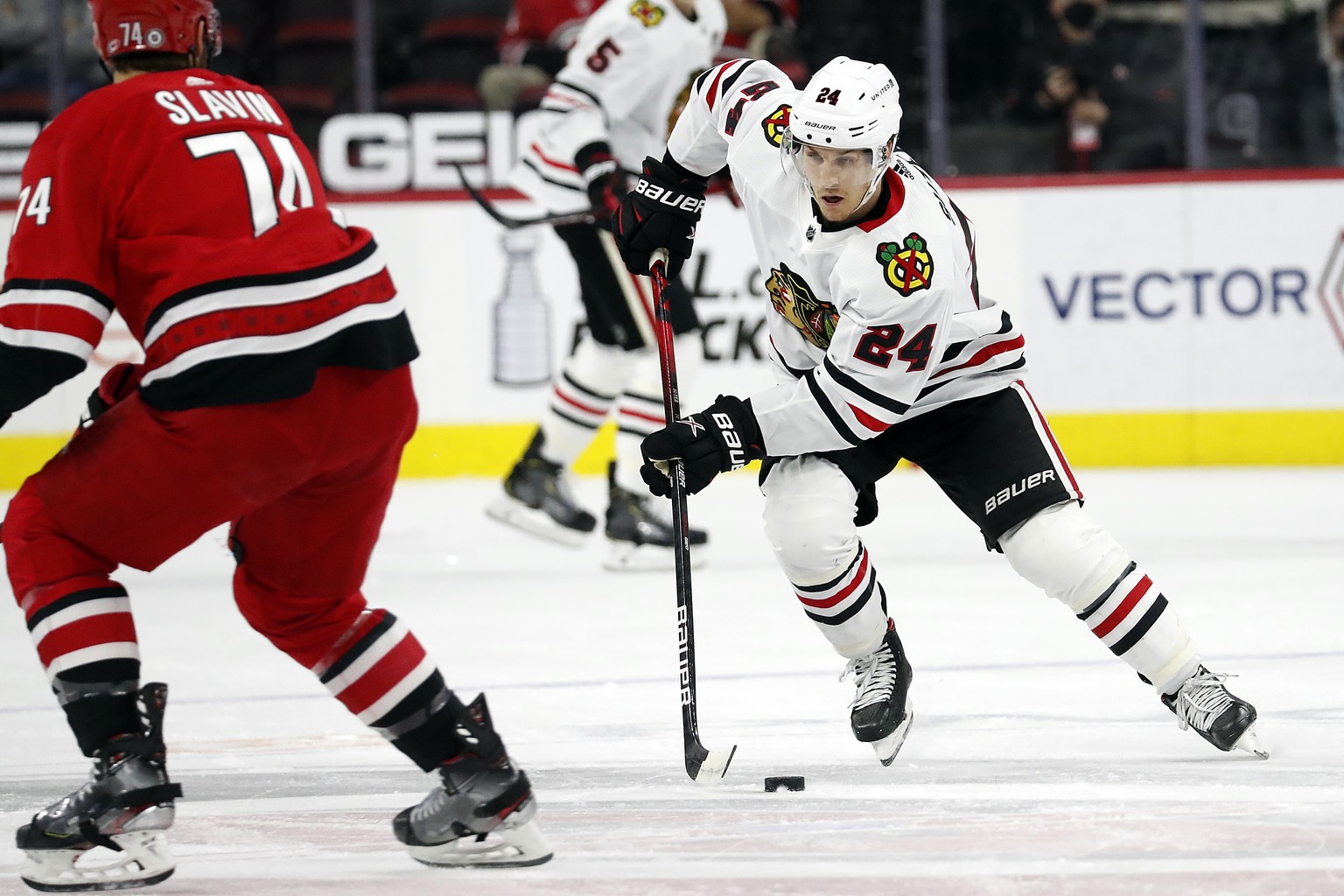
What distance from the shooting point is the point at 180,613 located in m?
4.16

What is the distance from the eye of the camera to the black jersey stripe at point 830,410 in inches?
97.7

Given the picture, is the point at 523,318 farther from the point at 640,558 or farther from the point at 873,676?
the point at 873,676

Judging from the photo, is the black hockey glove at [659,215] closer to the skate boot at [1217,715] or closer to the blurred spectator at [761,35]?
the skate boot at [1217,715]

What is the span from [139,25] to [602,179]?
255 centimetres

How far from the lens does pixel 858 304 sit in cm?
242

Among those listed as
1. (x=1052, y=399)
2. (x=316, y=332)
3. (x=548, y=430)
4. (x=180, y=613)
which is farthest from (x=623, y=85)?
(x=316, y=332)

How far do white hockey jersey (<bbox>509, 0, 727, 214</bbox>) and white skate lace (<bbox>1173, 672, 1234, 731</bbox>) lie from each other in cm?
237

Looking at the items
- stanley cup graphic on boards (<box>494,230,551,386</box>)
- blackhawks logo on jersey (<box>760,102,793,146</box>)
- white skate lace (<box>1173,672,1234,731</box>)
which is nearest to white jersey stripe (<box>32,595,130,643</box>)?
blackhawks logo on jersey (<box>760,102,793,146</box>)

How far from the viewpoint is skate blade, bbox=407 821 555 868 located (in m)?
2.18

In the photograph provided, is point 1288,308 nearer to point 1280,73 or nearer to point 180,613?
point 1280,73

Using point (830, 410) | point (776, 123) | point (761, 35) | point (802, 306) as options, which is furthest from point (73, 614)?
point (761, 35)

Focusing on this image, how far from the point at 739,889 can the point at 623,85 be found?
2978 millimetres

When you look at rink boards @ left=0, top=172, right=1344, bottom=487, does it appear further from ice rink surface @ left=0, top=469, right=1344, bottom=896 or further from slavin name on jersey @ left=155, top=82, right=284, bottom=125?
slavin name on jersey @ left=155, top=82, right=284, bottom=125

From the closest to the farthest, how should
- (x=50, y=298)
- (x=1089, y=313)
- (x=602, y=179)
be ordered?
(x=50, y=298)
(x=602, y=179)
(x=1089, y=313)
